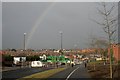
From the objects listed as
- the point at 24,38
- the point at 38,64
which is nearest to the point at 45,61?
the point at 38,64

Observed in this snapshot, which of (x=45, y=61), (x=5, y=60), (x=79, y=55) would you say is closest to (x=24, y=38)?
(x=5, y=60)

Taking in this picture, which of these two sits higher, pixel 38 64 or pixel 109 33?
pixel 109 33

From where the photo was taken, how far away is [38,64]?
76500 mm

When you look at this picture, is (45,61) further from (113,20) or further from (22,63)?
(113,20)

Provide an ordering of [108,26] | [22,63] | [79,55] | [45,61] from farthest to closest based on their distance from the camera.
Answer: [79,55] → [45,61] → [22,63] → [108,26]

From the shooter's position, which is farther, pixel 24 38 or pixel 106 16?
pixel 24 38

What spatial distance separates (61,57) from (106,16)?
208ft

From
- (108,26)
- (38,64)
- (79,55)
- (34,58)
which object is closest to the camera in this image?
(108,26)

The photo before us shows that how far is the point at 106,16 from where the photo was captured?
2178 centimetres

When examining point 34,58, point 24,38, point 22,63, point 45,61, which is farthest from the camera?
point 34,58

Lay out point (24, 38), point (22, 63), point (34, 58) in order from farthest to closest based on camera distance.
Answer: point (34, 58), point (22, 63), point (24, 38)

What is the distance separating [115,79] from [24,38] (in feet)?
130

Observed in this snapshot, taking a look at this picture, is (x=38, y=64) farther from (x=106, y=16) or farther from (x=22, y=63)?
(x=106, y=16)

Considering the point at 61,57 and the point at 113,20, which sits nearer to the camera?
the point at 113,20
